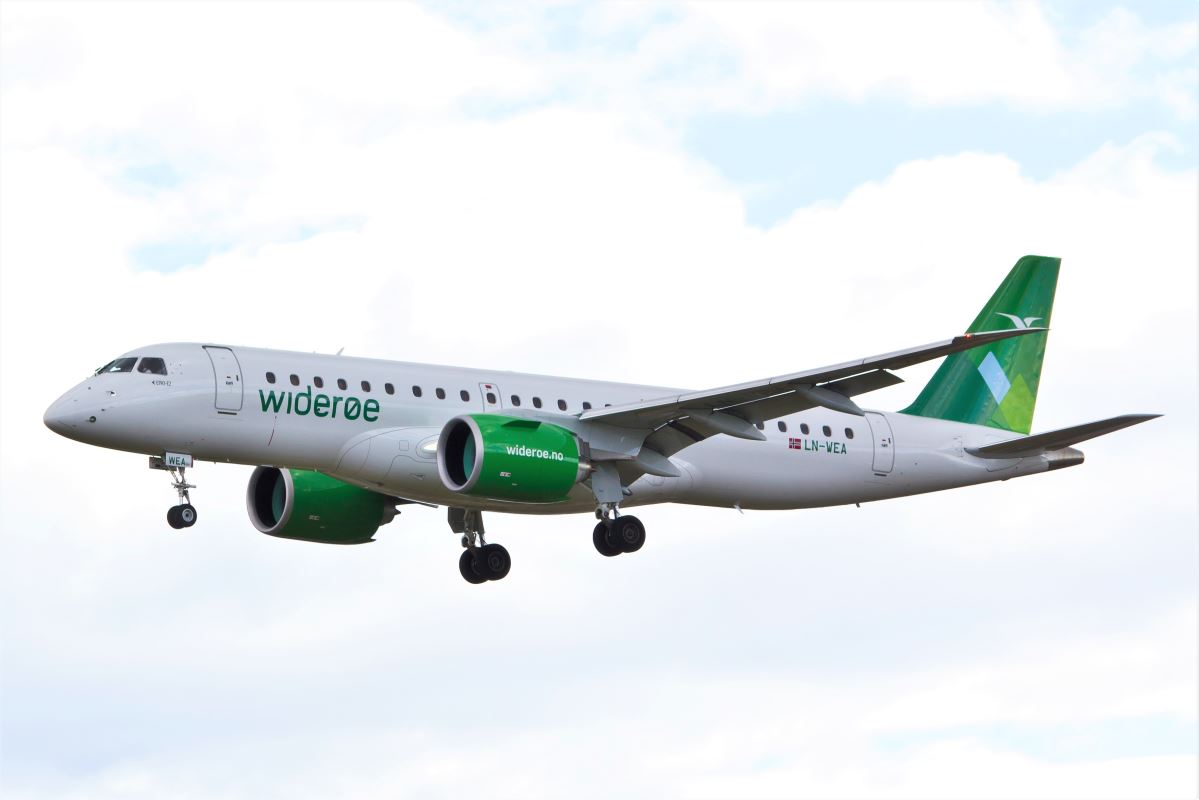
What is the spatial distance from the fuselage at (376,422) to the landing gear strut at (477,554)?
8.75ft

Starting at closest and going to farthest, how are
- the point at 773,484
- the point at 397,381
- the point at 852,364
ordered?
the point at 852,364
the point at 397,381
the point at 773,484

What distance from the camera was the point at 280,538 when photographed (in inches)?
1756

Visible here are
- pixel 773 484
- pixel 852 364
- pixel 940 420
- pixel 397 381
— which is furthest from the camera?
pixel 940 420

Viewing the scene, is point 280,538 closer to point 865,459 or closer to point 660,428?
point 660,428

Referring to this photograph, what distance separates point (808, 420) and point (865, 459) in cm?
163

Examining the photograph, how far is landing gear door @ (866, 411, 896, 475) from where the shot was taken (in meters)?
45.5

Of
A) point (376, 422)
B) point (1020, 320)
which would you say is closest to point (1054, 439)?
point (1020, 320)

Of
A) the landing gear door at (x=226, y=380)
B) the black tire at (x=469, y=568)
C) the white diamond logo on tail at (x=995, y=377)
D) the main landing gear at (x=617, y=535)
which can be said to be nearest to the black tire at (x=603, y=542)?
the main landing gear at (x=617, y=535)

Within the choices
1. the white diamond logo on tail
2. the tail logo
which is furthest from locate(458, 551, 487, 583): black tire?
the tail logo

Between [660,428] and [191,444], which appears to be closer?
[191,444]

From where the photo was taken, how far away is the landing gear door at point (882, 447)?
149 feet

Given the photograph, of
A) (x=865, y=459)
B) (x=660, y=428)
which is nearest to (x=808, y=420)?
(x=865, y=459)

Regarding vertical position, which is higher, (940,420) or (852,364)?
(940,420)

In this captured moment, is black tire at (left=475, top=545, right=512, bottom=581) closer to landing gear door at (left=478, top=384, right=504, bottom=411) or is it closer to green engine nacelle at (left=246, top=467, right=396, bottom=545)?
green engine nacelle at (left=246, top=467, right=396, bottom=545)
